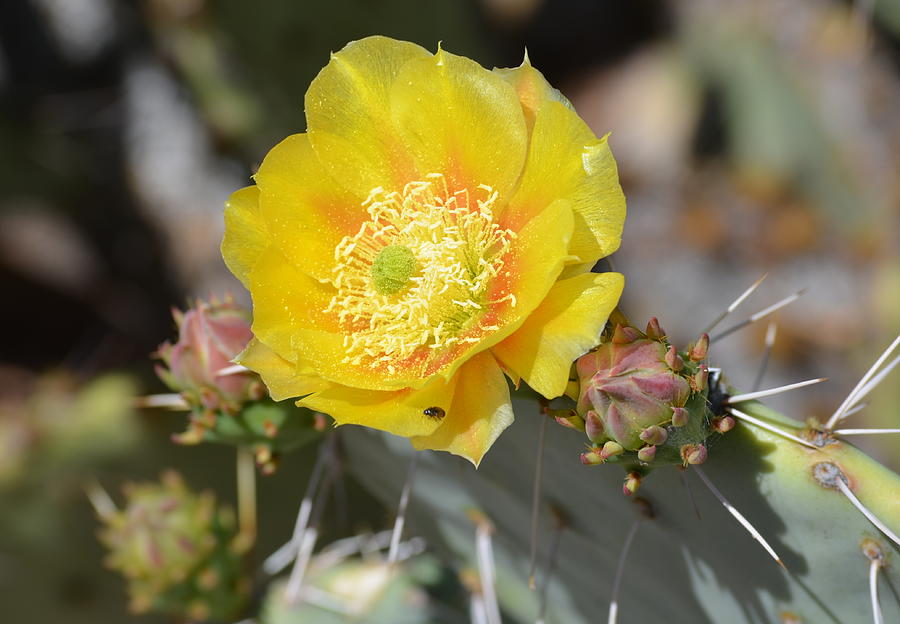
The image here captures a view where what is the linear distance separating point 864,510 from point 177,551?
1.01 m

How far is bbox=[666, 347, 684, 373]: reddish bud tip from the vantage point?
773 mm

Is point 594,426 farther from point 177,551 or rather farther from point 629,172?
point 629,172

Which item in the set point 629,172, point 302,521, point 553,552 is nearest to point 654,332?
point 553,552

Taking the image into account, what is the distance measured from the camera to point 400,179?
0.97m

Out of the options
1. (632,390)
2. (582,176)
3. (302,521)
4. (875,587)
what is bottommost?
(302,521)

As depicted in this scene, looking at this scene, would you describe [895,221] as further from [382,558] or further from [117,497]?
[117,497]

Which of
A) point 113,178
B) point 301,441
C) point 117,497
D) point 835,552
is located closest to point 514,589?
point 301,441

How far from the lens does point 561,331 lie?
0.79 meters

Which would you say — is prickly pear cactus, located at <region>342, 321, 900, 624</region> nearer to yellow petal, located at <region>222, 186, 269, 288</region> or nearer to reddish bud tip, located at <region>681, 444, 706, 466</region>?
reddish bud tip, located at <region>681, 444, 706, 466</region>

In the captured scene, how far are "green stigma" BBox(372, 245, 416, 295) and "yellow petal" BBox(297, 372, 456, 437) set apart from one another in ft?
0.51

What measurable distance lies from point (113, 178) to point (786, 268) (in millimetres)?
2263

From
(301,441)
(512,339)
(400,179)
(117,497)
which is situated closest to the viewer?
(512,339)

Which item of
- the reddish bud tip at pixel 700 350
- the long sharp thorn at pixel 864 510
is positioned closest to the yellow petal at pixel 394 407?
the reddish bud tip at pixel 700 350

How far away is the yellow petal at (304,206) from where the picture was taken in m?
0.91
